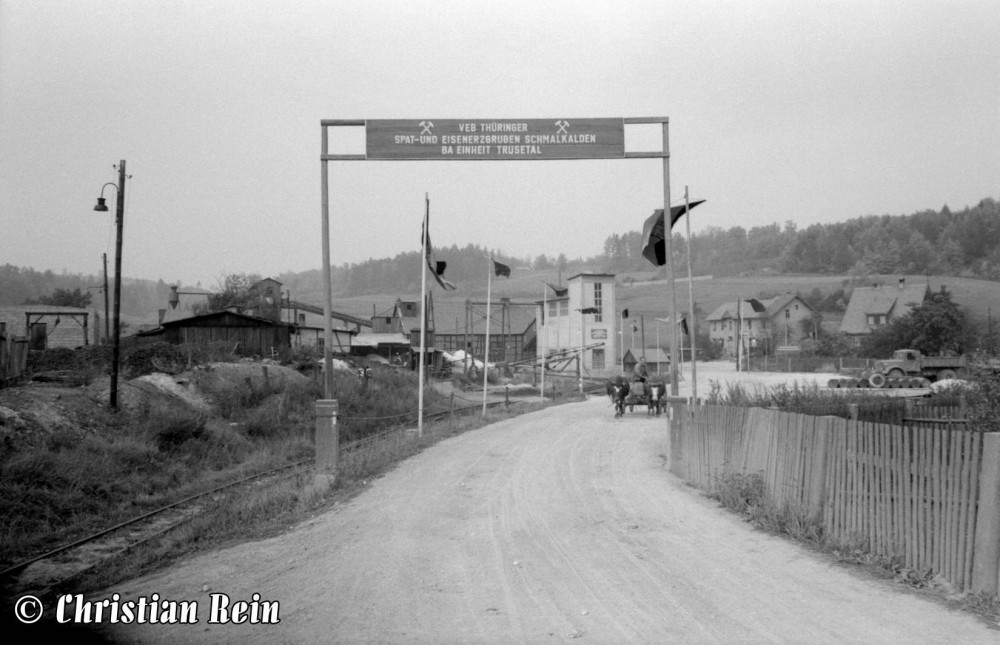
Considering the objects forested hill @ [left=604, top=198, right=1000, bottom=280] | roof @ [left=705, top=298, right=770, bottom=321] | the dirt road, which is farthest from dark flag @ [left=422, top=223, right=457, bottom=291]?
forested hill @ [left=604, top=198, right=1000, bottom=280]

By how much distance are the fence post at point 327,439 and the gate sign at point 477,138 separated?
4.75 meters

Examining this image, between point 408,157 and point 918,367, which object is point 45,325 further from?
point 918,367

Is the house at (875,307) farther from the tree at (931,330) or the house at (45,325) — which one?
the house at (45,325)

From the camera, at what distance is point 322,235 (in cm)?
1499

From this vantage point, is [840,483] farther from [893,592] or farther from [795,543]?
[893,592]

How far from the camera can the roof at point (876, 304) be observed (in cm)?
8256

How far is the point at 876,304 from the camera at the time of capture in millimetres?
84750

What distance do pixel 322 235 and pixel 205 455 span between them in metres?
10.7

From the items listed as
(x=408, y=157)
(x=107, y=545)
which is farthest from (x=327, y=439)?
(x=408, y=157)

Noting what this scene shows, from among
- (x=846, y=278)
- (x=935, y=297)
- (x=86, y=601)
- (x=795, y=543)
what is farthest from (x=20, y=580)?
(x=846, y=278)

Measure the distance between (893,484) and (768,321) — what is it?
311ft

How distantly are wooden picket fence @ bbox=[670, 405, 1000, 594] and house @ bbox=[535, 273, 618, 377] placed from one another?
49.0 meters

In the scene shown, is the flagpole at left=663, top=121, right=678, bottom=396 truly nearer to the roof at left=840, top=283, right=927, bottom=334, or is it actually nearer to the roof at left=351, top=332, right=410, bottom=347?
the roof at left=351, top=332, right=410, bottom=347

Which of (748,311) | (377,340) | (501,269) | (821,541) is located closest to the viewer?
(821,541)
